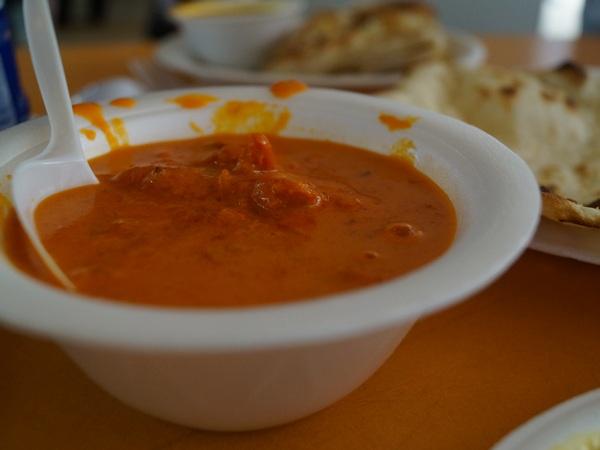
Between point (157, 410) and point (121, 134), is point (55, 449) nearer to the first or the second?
point (157, 410)

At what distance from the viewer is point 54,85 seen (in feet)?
2.89

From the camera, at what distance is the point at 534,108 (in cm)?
147

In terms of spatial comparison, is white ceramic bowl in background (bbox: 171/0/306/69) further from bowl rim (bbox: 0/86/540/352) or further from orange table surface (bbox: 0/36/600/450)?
bowl rim (bbox: 0/86/540/352)

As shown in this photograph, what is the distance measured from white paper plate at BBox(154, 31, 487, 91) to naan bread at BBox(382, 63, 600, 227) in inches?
10.8

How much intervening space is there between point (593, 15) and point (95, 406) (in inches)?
155

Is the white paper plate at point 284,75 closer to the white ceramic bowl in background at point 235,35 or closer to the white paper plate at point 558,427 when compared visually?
the white ceramic bowl in background at point 235,35

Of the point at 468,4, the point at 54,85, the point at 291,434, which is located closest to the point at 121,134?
the point at 54,85

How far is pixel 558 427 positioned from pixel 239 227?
418mm

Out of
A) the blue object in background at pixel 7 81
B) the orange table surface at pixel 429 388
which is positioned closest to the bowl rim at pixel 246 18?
the blue object in background at pixel 7 81

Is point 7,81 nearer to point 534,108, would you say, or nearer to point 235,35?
point 235,35

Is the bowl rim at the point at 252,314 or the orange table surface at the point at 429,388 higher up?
the bowl rim at the point at 252,314

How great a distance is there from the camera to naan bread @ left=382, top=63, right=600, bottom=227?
4.38 feet

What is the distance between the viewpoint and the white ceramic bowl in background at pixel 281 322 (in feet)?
1.68

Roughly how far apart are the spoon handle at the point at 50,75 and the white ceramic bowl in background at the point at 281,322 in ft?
0.09
